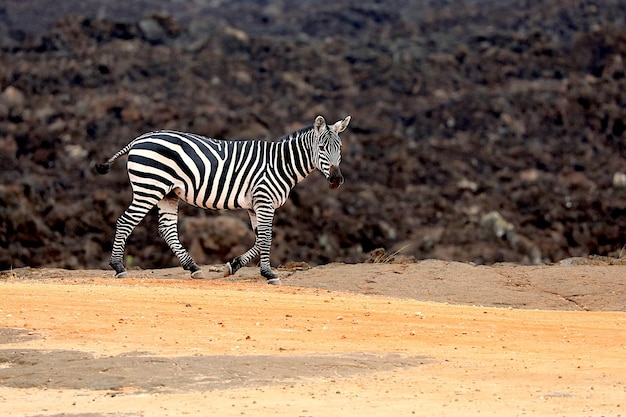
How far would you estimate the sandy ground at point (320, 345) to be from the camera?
27.1 ft

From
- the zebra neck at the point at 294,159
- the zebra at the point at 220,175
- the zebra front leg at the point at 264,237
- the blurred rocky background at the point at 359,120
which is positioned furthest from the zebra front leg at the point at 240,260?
the blurred rocky background at the point at 359,120

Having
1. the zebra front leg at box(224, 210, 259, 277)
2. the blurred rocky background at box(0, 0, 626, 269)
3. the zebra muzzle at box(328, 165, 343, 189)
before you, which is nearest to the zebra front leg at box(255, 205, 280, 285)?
the zebra front leg at box(224, 210, 259, 277)

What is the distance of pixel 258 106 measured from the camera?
→ 41.4 meters

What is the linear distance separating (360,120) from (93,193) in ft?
43.9

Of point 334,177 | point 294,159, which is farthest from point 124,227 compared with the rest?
point 334,177

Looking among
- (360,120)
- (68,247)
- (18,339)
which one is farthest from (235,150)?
(360,120)

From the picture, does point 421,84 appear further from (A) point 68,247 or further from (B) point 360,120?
(A) point 68,247

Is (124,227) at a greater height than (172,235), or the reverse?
(124,227)

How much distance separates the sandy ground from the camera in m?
8.25

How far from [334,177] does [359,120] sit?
25.6 meters

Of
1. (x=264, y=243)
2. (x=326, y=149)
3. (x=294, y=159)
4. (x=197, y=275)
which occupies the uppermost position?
(x=326, y=149)

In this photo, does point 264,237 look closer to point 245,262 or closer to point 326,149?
point 245,262

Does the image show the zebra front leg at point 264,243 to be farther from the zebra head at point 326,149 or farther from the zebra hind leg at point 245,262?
the zebra head at point 326,149

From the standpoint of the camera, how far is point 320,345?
413 inches
